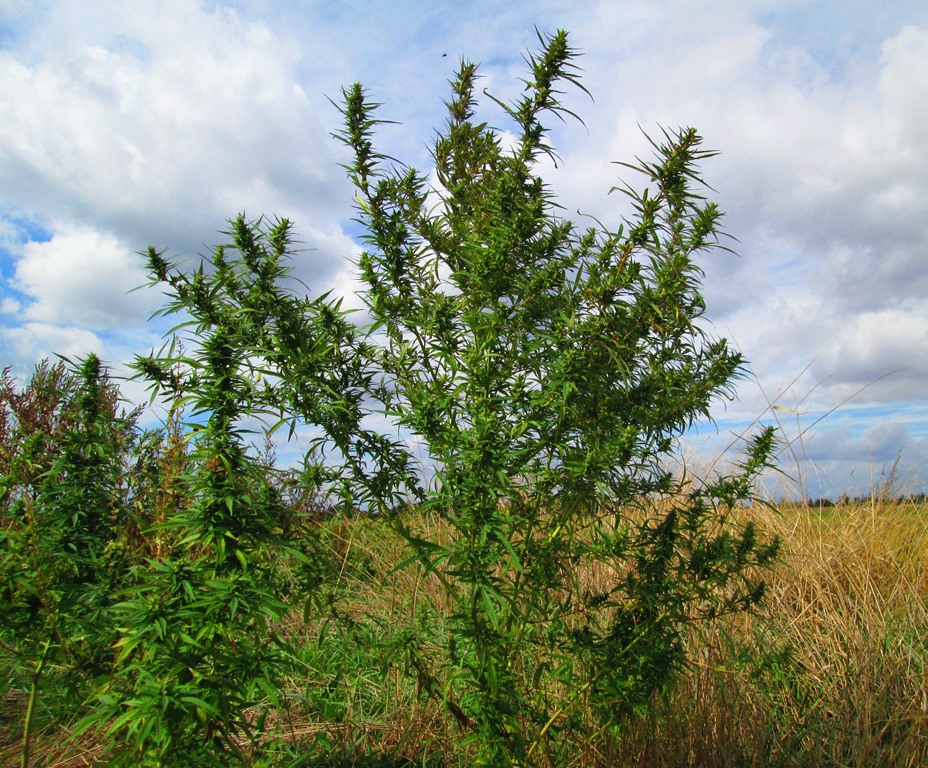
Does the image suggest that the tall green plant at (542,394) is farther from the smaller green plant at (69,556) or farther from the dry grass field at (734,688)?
the smaller green plant at (69,556)

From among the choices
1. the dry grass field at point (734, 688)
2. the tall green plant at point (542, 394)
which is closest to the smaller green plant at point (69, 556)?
the dry grass field at point (734, 688)

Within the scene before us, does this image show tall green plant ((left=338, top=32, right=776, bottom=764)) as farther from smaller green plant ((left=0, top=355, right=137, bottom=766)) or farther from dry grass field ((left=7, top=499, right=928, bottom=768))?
smaller green plant ((left=0, top=355, right=137, bottom=766))

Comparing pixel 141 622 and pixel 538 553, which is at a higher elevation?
pixel 538 553

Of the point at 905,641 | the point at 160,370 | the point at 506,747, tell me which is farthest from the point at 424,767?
the point at 905,641

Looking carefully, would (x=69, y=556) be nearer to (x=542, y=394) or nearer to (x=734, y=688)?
(x=542, y=394)

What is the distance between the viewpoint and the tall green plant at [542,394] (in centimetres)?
191

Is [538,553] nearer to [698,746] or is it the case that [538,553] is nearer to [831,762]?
[698,746]

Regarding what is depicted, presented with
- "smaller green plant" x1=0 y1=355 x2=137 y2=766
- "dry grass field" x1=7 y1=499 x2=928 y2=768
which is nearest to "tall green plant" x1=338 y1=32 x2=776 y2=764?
"dry grass field" x1=7 y1=499 x2=928 y2=768

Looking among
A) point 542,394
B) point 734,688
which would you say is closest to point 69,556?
point 542,394

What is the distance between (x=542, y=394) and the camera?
1918 mm

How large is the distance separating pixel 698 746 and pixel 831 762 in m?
0.90

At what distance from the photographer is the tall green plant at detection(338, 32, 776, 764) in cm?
191

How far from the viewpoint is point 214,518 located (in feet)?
5.69

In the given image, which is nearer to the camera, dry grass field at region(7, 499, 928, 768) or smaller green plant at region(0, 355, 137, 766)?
smaller green plant at region(0, 355, 137, 766)
